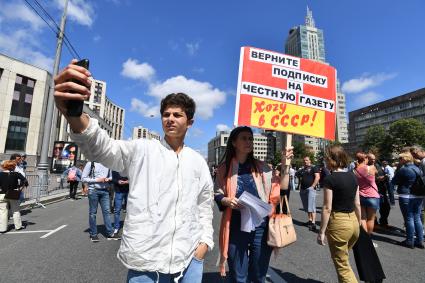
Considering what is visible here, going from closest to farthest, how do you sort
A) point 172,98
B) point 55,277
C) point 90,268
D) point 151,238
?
point 151,238 → point 172,98 → point 55,277 → point 90,268

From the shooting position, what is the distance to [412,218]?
6.34 metres

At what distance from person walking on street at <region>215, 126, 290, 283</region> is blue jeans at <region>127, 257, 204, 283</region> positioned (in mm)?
1012

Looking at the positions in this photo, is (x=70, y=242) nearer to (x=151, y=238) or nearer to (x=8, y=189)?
(x=8, y=189)

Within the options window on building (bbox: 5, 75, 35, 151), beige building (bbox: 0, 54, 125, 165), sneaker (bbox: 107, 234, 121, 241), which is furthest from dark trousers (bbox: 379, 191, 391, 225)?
window on building (bbox: 5, 75, 35, 151)

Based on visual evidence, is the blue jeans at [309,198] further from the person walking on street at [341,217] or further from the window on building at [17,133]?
the window on building at [17,133]

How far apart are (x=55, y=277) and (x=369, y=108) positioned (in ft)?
420

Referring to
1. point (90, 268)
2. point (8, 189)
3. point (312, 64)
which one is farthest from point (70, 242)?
point (312, 64)

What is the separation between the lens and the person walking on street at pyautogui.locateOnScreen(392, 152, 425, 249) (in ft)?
20.7

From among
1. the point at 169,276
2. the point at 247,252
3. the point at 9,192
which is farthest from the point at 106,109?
the point at 169,276

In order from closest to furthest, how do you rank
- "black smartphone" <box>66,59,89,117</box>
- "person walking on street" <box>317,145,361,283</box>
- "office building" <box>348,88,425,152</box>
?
"black smartphone" <box>66,59,89,117</box> < "person walking on street" <box>317,145,361,283</box> < "office building" <box>348,88,425,152</box>

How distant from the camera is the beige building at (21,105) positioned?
138ft

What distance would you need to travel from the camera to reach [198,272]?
6.61 ft

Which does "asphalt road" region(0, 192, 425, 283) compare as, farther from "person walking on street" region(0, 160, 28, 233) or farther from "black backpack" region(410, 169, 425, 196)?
"black backpack" region(410, 169, 425, 196)

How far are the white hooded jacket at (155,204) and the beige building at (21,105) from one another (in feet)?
159
